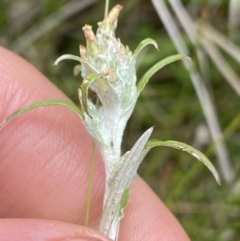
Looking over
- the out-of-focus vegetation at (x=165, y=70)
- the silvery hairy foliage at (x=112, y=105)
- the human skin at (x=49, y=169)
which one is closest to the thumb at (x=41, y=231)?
the silvery hairy foliage at (x=112, y=105)

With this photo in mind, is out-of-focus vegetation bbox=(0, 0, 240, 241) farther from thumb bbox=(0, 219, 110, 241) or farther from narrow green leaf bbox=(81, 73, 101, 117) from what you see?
narrow green leaf bbox=(81, 73, 101, 117)

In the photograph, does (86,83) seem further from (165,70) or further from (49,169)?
(165,70)

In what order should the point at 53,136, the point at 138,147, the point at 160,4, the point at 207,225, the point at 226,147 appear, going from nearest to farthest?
the point at 138,147, the point at 53,136, the point at 207,225, the point at 160,4, the point at 226,147

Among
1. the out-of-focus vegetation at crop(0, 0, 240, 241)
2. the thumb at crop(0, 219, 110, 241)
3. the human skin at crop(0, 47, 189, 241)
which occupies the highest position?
the out-of-focus vegetation at crop(0, 0, 240, 241)

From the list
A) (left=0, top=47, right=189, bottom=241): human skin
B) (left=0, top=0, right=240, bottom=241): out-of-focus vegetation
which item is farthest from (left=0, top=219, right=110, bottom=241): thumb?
(left=0, top=0, right=240, bottom=241): out-of-focus vegetation

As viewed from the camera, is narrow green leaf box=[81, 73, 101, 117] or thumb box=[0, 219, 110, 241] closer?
narrow green leaf box=[81, 73, 101, 117]

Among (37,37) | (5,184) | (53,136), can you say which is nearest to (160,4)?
(37,37)

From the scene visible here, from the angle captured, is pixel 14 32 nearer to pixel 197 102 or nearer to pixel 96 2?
pixel 96 2

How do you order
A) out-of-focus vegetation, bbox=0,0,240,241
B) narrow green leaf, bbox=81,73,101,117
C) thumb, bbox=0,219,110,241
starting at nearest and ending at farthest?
narrow green leaf, bbox=81,73,101,117, thumb, bbox=0,219,110,241, out-of-focus vegetation, bbox=0,0,240,241
